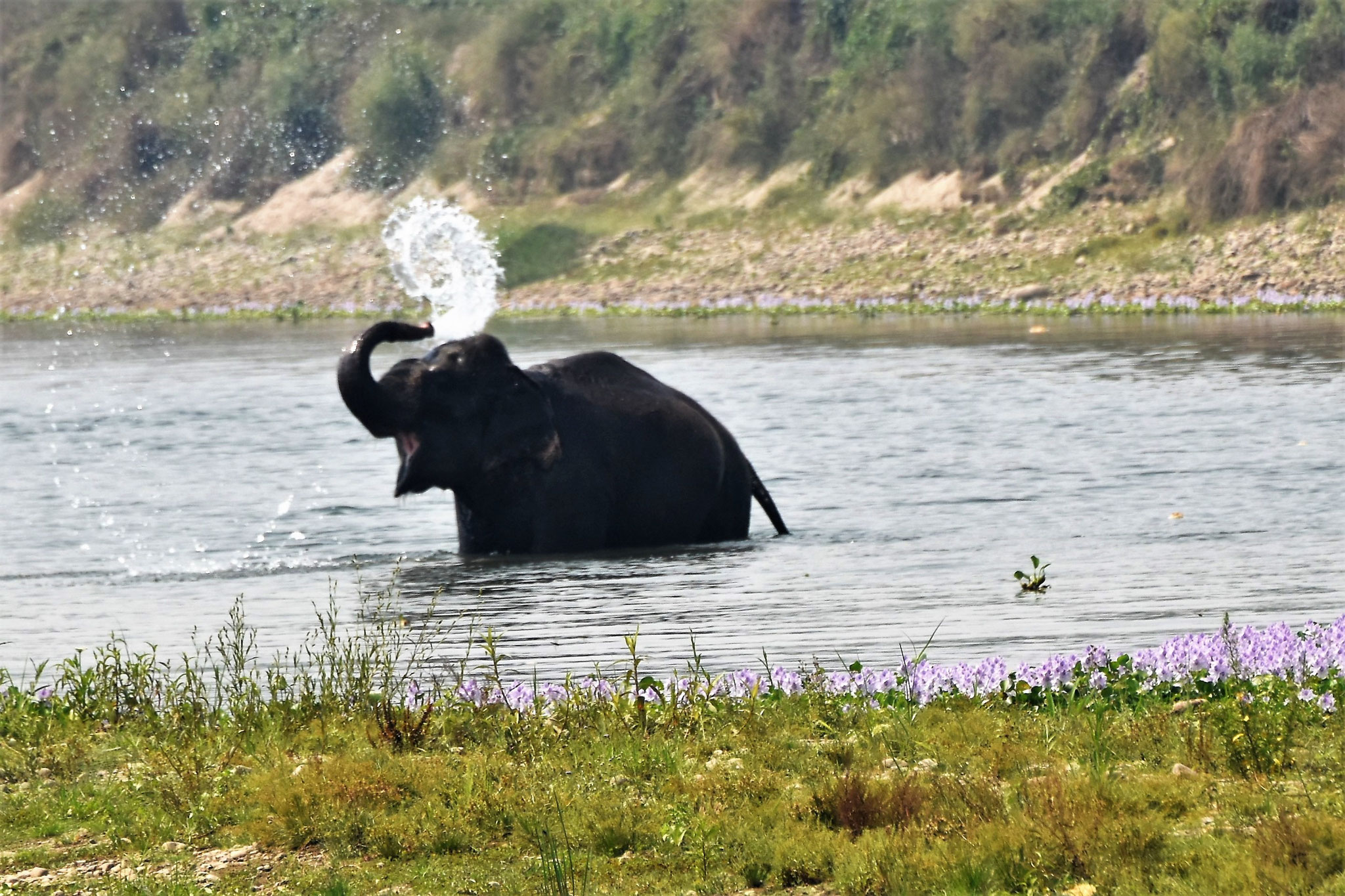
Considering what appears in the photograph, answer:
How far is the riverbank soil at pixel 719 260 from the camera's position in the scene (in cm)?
3941

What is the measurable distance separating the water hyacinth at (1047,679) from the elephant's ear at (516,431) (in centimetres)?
Result: 536

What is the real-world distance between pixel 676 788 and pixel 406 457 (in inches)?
296

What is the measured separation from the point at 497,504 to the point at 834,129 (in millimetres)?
37158

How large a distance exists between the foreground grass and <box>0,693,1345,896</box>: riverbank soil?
1cm

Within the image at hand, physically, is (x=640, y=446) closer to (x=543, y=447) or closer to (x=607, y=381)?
(x=607, y=381)

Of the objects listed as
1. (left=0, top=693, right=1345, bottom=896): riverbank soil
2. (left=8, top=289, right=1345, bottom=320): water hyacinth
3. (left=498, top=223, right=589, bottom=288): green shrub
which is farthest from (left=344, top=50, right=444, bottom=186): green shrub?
(left=0, top=693, right=1345, bottom=896): riverbank soil

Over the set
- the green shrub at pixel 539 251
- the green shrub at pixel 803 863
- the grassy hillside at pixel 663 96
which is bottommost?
the green shrub at pixel 803 863

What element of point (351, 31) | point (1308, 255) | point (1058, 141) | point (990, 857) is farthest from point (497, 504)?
point (351, 31)

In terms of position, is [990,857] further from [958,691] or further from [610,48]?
[610,48]

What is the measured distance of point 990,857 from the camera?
5.91 metres

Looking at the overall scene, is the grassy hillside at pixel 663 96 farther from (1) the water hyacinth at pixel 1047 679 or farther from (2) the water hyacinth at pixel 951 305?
(1) the water hyacinth at pixel 1047 679

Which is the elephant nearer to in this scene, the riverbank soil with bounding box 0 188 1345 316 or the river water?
the river water

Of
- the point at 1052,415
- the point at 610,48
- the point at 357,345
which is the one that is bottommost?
the point at 1052,415

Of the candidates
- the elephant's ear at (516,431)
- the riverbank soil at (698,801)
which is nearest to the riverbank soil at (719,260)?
the elephant's ear at (516,431)
